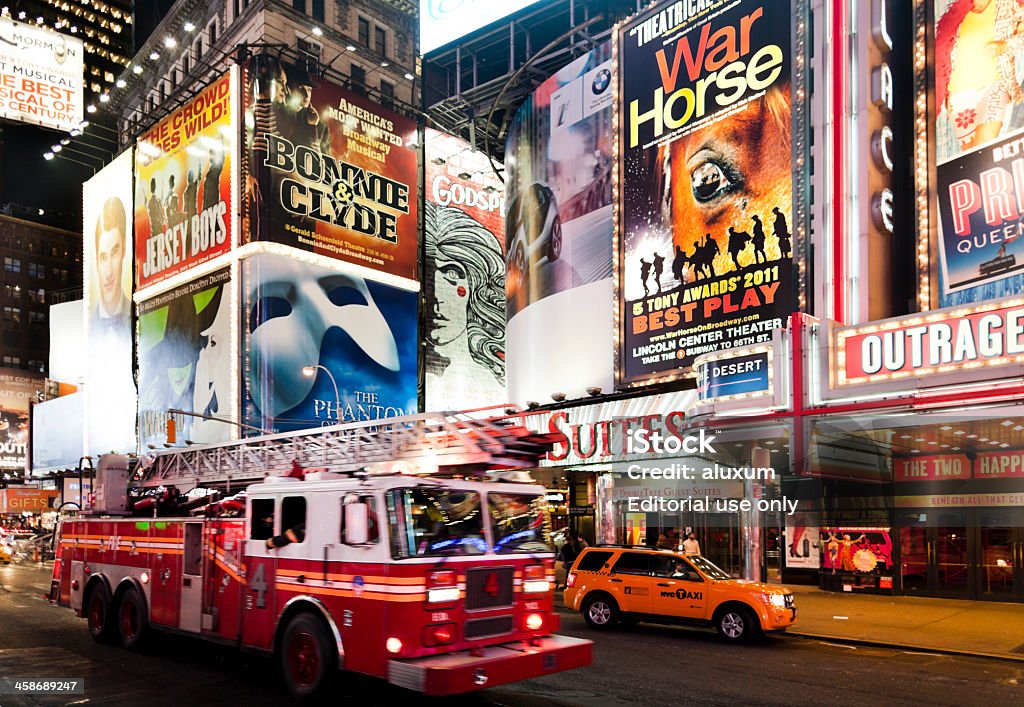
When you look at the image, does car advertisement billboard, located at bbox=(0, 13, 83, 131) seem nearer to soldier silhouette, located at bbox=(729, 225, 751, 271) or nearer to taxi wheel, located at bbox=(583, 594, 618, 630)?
soldier silhouette, located at bbox=(729, 225, 751, 271)

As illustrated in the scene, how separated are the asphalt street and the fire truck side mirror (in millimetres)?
1737

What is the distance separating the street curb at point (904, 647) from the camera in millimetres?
15430

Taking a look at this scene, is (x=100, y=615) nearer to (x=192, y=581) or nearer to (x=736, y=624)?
(x=192, y=581)

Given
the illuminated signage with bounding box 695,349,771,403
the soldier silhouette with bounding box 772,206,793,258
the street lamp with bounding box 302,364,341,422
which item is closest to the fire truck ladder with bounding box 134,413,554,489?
the illuminated signage with bounding box 695,349,771,403

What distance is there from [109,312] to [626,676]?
52970 millimetres

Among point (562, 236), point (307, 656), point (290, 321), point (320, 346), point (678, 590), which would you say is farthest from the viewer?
point (320, 346)

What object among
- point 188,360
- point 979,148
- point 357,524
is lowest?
point 357,524

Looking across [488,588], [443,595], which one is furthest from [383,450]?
[443,595]

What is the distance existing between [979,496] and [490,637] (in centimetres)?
1910

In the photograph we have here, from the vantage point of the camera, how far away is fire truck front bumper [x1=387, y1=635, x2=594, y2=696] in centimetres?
951

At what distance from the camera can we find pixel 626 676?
12914 millimetres

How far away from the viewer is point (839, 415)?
19938 millimetres

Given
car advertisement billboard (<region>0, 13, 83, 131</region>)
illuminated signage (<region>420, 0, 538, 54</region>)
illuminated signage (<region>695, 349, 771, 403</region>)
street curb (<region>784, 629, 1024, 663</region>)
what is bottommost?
street curb (<region>784, 629, 1024, 663</region>)

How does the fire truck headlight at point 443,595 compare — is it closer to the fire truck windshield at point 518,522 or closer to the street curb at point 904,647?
the fire truck windshield at point 518,522
